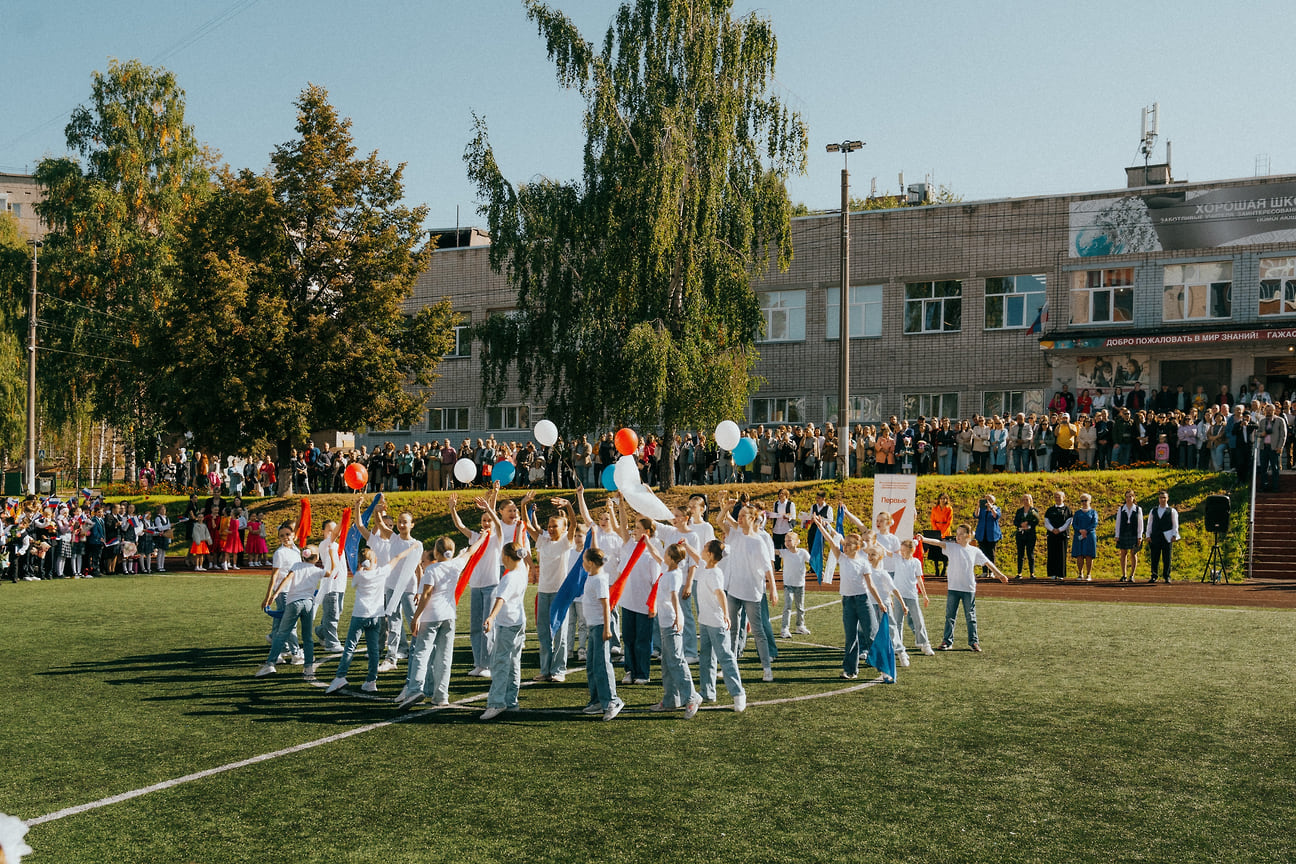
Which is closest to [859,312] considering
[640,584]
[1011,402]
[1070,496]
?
[1011,402]

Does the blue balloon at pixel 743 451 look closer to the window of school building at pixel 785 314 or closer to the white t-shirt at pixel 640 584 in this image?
the white t-shirt at pixel 640 584

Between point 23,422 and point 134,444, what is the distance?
5922mm

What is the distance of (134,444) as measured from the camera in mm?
44938

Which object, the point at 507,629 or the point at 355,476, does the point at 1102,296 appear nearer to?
the point at 355,476

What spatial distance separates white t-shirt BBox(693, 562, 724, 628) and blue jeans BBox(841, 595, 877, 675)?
7.87 ft

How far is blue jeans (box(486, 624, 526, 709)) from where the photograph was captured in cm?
1070

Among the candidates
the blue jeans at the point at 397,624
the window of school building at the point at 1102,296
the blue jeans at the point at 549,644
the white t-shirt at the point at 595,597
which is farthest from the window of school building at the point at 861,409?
Result: the white t-shirt at the point at 595,597

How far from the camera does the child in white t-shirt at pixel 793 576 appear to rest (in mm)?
15656

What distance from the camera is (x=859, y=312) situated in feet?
131

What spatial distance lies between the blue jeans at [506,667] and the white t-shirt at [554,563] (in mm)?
2160

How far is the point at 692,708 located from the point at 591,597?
1.50 metres

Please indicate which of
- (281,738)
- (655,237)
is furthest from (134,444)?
(281,738)

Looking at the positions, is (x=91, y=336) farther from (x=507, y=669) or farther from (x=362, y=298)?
(x=507, y=669)

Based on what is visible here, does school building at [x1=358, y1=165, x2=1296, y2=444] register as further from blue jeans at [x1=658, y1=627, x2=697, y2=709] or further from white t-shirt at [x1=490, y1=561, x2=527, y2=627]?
blue jeans at [x1=658, y1=627, x2=697, y2=709]
